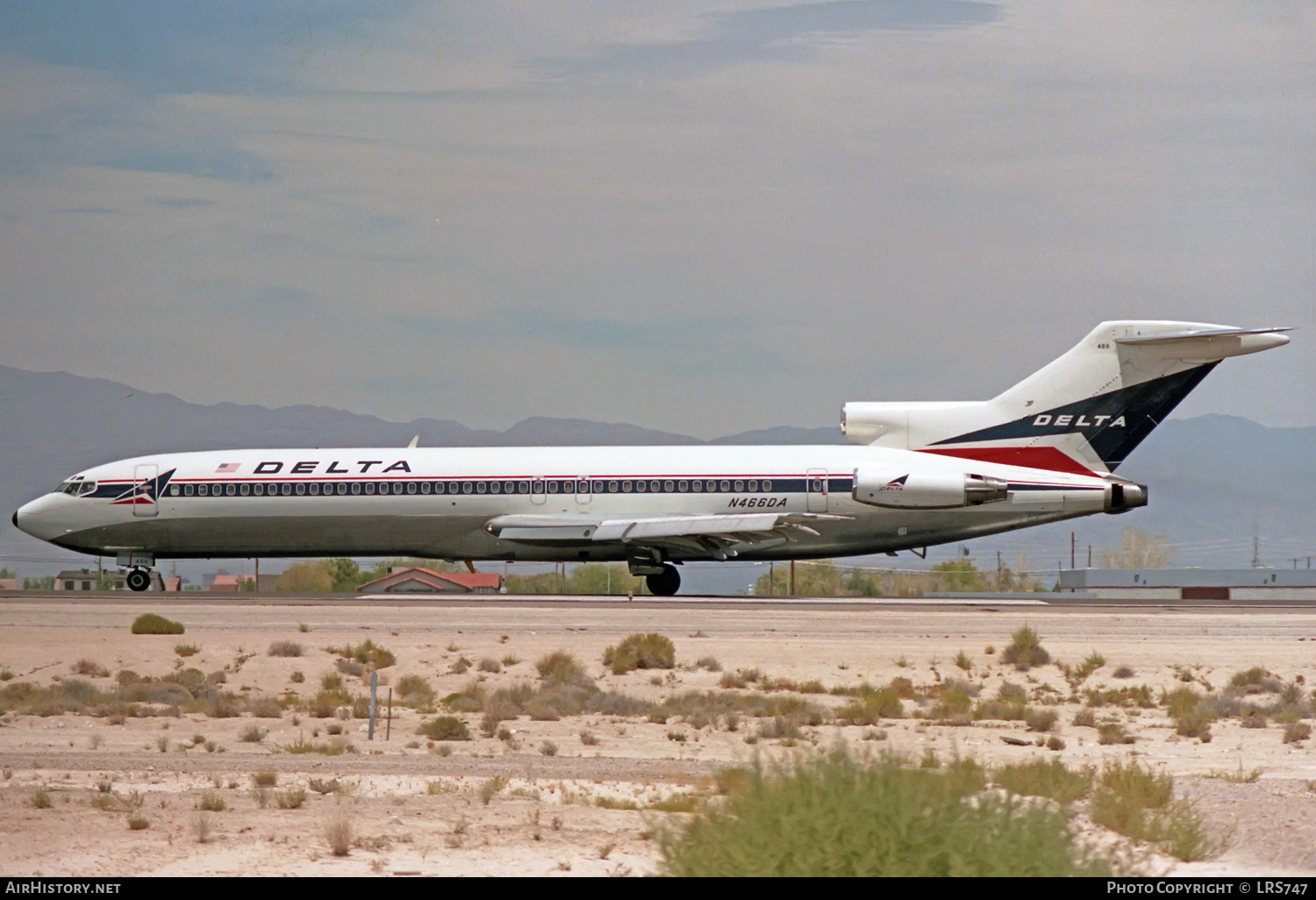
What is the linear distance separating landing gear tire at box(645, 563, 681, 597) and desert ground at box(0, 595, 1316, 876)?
15.0 ft

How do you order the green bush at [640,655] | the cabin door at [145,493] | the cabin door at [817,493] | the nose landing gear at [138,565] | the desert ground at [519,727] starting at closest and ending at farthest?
the desert ground at [519,727]
the green bush at [640,655]
the cabin door at [817,493]
the cabin door at [145,493]
the nose landing gear at [138,565]

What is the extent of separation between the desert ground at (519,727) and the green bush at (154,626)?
512mm

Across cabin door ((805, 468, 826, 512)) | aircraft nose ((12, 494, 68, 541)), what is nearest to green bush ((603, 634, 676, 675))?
cabin door ((805, 468, 826, 512))

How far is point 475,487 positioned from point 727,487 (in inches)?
260

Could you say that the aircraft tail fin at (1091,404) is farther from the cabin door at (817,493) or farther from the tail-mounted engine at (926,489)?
the cabin door at (817,493)

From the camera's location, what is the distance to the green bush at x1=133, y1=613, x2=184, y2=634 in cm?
2902

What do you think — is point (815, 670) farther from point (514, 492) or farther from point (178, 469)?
point (178, 469)

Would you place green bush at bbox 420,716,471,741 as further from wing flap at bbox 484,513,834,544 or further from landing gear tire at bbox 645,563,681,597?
landing gear tire at bbox 645,563,681,597

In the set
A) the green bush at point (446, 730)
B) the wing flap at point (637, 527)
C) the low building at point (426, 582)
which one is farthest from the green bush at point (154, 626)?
the low building at point (426, 582)

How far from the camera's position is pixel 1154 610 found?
35438mm

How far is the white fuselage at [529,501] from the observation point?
39.4m

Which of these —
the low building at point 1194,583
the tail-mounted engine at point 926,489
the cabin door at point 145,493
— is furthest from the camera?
the low building at point 1194,583

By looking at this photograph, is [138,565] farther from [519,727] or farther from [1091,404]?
[519,727]

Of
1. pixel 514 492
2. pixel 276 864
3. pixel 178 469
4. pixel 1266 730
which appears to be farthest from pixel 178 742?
pixel 178 469
